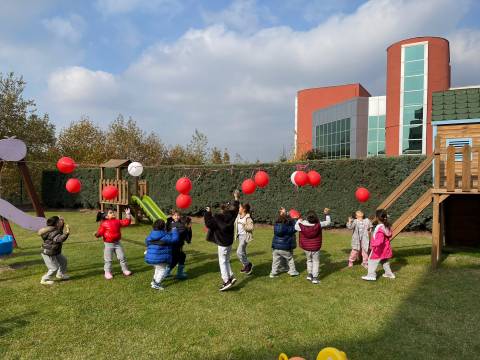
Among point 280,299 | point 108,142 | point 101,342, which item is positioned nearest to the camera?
point 101,342

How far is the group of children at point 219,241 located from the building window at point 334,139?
43.4m

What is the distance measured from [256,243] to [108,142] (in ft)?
73.1

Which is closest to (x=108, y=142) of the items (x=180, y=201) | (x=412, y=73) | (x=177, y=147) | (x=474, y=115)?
(x=177, y=147)

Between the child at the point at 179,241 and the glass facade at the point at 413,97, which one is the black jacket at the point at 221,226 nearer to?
the child at the point at 179,241

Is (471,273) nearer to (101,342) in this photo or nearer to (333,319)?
(333,319)

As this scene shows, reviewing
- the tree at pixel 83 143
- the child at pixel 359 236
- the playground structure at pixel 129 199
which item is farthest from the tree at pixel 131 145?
the child at pixel 359 236

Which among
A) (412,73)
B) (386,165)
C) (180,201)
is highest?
(412,73)

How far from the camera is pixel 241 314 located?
5496 millimetres

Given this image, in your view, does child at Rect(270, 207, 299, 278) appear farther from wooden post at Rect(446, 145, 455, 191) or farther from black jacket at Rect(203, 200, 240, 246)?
wooden post at Rect(446, 145, 455, 191)

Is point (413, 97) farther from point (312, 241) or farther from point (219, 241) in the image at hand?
point (219, 241)

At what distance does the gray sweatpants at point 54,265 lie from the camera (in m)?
6.96

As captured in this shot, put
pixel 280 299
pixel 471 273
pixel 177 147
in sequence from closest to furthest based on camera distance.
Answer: pixel 280 299 < pixel 471 273 < pixel 177 147

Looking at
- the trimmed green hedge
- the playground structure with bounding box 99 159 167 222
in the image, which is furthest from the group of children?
the playground structure with bounding box 99 159 167 222

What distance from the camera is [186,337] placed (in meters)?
4.69
